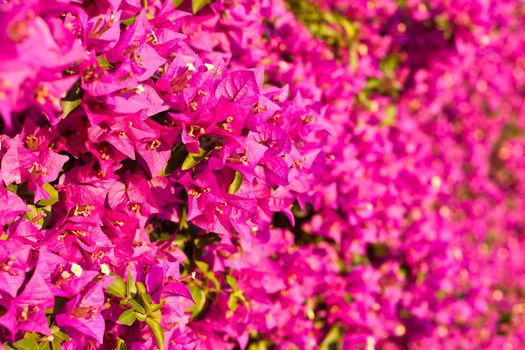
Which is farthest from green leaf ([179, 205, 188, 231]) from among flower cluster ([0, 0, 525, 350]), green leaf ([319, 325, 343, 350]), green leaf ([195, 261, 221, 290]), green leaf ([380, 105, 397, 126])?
green leaf ([380, 105, 397, 126])

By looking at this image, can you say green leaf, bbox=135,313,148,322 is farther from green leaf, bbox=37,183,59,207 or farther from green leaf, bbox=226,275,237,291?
green leaf, bbox=226,275,237,291

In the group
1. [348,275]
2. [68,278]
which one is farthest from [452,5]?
[68,278]

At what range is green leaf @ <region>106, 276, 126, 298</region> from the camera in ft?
4.27

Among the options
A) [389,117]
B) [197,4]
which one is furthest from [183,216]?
[389,117]

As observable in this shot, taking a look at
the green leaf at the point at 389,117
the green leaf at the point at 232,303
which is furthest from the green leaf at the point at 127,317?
the green leaf at the point at 389,117

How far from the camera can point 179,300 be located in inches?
58.4

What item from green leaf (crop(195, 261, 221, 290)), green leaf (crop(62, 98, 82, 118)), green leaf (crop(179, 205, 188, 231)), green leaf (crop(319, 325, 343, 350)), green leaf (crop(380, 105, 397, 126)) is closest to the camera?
green leaf (crop(62, 98, 82, 118))

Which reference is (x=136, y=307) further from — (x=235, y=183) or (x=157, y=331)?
(x=235, y=183)

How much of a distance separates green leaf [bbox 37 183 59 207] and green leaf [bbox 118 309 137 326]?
0.34 metres

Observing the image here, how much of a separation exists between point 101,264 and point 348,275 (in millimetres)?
1349

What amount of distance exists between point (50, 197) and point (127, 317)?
1.19 feet

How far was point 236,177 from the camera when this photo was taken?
4.56 ft

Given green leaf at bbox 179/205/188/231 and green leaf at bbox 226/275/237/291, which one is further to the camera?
green leaf at bbox 226/275/237/291

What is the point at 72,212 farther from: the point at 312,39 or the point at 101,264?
the point at 312,39
